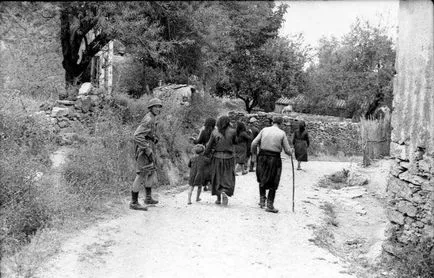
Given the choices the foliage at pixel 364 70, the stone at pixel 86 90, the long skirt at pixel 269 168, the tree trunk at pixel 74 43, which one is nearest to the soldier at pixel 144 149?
the long skirt at pixel 269 168

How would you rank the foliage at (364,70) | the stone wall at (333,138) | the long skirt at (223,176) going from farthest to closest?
the foliage at (364,70) < the stone wall at (333,138) < the long skirt at (223,176)

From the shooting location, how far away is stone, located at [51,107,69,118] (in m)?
10.2

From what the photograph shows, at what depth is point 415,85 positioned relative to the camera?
19.0 feet

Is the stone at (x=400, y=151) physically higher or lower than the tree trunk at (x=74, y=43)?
lower

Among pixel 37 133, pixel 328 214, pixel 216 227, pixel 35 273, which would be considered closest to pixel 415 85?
pixel 216 227

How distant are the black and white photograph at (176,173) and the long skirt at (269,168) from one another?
0.09 feet

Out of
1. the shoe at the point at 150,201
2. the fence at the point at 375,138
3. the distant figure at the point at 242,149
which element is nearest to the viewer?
the shoe at the point at 150,201

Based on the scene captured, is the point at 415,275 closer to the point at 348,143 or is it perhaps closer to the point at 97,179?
the point at 97,179

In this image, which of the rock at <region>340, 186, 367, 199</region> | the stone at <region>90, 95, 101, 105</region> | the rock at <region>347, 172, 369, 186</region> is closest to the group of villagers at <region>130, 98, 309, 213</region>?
the stone at <region>90, 95, 101, 105</region>

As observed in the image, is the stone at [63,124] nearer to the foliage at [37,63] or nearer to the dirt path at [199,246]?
the foliage at [37,63]

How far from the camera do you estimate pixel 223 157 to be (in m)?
8.84

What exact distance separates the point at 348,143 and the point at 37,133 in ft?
58.9

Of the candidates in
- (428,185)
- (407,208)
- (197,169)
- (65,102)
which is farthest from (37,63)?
(428,185)

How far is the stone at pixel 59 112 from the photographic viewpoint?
10227mm
